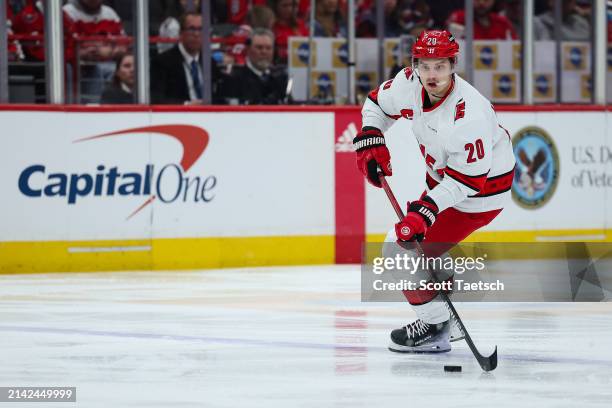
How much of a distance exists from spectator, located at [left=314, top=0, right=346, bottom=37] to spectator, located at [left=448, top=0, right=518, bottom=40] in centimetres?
116

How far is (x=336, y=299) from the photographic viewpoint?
8.88 m

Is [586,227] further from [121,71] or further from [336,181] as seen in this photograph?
[121,71]

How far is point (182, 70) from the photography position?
1124cm

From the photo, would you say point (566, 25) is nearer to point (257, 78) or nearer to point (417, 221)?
point (257, 78)

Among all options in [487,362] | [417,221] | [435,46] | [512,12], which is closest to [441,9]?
[512,12]

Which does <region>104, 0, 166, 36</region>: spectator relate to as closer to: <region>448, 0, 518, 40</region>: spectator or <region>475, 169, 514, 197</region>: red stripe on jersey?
<region>448, 0, 518, 40</region>: spectator

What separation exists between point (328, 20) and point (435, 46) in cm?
581

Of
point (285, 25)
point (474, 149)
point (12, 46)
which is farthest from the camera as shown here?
point (285, 25)

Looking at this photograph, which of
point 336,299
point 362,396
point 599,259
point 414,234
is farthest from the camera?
point 599,259

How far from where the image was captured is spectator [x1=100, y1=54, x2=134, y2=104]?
10.8m

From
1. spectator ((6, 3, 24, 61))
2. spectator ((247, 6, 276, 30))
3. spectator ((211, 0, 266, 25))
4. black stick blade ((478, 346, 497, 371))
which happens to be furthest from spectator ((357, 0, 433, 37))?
black stick blade ((478, 346, 497, 371))

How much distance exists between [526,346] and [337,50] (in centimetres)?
546

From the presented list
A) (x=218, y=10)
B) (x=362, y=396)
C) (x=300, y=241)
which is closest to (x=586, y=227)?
(x=300, y=241)

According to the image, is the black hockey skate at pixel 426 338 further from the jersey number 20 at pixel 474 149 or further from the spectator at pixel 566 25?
the spectator at pixel 566 25
